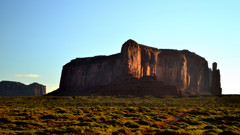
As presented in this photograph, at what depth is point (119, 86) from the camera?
87000 mm

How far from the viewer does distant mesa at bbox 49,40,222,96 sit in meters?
86.4

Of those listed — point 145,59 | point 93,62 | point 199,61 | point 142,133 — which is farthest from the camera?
point 199,61

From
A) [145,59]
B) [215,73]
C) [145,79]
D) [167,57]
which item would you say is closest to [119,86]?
[145,79]

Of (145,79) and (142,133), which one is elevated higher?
(145,79)

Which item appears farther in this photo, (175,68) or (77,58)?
(77,58)

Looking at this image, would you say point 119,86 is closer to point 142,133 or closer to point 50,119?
point 50,119

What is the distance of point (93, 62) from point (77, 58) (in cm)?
2503

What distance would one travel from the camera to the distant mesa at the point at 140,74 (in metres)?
86.4

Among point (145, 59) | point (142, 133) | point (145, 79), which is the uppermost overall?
point (145, 59)

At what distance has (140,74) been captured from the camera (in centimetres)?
10812

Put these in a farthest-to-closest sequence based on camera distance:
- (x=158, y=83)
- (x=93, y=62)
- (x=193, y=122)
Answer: (x=93, y=62)
(x=158, y=83)
(x=193, y=122)

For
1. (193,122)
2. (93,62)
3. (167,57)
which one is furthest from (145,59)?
(193,122)

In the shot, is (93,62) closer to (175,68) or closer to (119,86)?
(175,68)

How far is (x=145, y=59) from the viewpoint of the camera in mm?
113438
